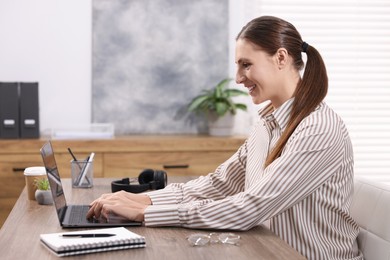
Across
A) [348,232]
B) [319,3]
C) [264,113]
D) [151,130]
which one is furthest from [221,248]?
[319,3]

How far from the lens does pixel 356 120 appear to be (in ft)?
16.6

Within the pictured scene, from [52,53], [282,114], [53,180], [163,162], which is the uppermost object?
[52,53]

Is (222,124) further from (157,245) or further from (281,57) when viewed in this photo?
(157,245)

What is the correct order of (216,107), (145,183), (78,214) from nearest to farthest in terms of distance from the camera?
(78,214) < (145,183) < (216,107)

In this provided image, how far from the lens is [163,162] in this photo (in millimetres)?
4469

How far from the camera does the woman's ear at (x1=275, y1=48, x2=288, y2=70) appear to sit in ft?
7.64

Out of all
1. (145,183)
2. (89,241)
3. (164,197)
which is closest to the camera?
(89,241)

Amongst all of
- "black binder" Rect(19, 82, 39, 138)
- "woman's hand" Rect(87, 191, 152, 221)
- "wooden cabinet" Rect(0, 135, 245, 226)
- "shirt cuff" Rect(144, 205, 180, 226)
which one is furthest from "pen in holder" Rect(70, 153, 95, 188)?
"black binder" Rect(19, 82, 39, 138)

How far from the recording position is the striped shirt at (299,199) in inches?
81.3

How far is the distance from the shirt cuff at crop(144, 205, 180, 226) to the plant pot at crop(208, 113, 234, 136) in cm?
265

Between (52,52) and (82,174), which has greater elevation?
(52,52)

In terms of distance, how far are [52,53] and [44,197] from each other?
94.1 inches

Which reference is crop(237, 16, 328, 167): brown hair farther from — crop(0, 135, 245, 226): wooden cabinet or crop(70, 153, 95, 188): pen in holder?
crop(0, 135, 245, 226): wooden cabinet

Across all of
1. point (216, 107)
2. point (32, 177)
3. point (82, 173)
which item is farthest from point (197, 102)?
point (32, 177)
